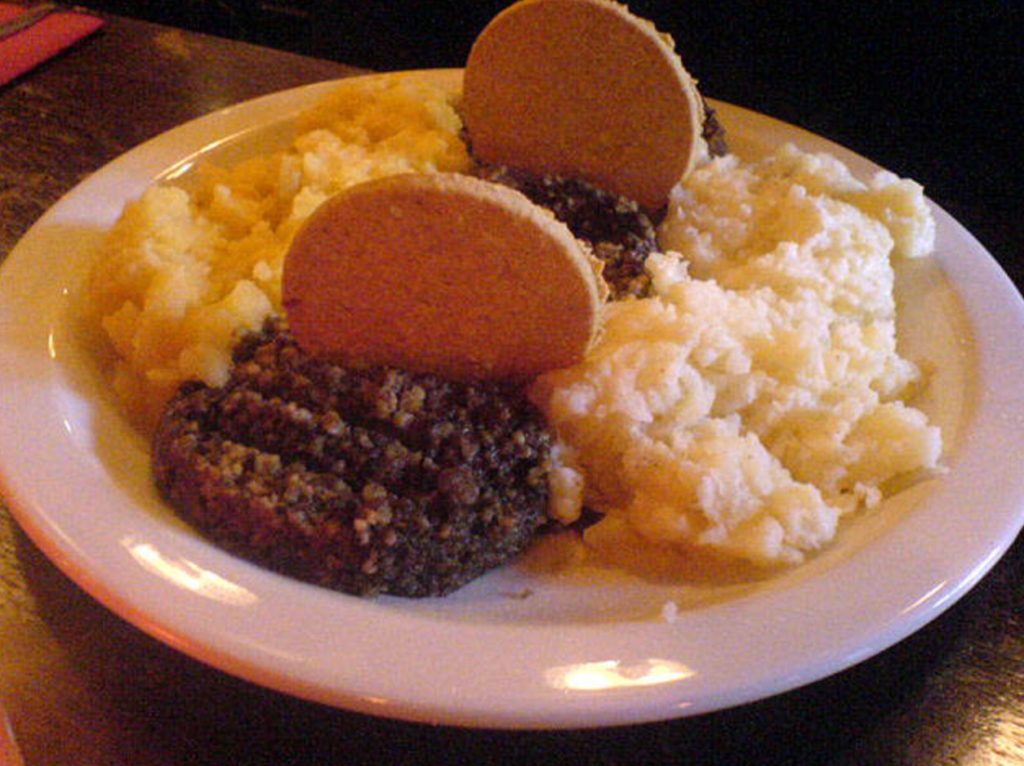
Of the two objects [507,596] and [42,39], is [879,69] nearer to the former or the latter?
[42,39]

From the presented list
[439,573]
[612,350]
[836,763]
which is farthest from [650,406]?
[836,763]

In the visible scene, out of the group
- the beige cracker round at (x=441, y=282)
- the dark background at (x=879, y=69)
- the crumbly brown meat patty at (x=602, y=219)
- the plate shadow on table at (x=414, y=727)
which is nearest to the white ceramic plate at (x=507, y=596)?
the plate shadow on table at (x=414, y=727)

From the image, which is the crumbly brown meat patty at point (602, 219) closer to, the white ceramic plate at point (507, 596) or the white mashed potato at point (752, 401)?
the white mashed potato at point (752, 401)

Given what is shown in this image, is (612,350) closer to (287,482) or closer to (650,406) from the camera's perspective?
(650,406)

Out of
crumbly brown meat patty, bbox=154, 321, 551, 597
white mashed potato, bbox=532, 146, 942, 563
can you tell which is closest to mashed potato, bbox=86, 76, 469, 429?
crumbly brown meat patty, bbox=154, 321, 551, 597

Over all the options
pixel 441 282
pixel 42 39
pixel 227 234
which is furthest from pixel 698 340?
pixel 42 39
